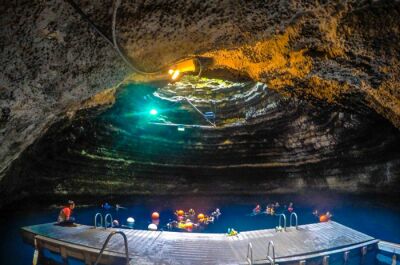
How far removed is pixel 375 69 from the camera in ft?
10.5

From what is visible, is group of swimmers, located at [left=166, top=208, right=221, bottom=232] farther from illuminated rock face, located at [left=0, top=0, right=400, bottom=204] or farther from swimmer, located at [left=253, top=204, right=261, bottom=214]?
illuminated rock face, located at [left=0, top=0, right=400, bottom=204]

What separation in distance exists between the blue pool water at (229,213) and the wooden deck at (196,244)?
9.65 feet

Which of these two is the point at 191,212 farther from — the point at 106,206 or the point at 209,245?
the point at 209,245

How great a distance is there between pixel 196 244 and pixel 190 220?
6360 millimetres

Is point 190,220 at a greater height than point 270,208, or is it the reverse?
point 270,208

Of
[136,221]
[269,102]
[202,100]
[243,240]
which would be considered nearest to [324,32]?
[243,240]

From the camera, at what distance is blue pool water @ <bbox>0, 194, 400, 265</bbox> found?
37.9ft

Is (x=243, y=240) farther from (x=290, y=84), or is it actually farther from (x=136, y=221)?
(x=136, y=221)

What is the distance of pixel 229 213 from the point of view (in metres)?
15.6

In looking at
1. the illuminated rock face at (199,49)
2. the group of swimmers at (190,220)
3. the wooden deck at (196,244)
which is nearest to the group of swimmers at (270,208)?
the group of swimmers at (190,220)

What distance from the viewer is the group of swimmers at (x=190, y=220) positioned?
1302cm

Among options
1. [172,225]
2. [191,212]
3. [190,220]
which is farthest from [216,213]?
[172,225]

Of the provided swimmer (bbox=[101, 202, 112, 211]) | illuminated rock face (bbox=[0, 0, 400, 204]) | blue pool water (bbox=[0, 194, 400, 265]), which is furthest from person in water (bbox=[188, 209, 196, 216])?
illuminated rock face (bbox=[0, 0, 400, 204])

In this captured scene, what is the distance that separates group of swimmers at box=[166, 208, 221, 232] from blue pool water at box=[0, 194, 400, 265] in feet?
1.02
